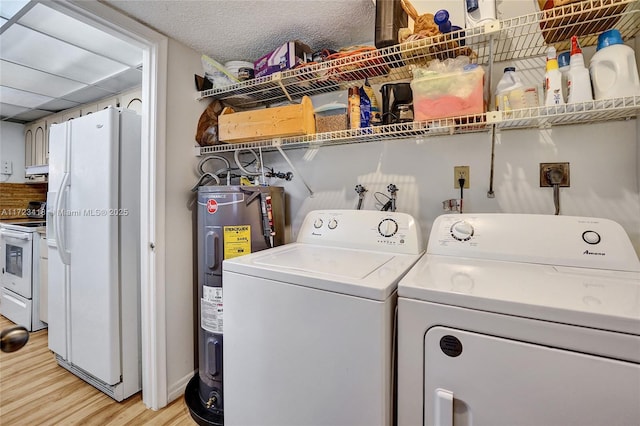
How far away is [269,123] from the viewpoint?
154cm

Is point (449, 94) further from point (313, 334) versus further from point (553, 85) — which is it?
point (313, 334)

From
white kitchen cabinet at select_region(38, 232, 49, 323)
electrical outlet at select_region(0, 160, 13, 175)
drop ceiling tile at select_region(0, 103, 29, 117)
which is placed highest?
drop ceiling tile at select_region(0, 103, 29, 117)

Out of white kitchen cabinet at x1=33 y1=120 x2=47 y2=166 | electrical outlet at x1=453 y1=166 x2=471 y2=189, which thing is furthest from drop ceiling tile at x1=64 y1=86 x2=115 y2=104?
electrical outlet at x1=453 y1=166 x2=471 y2=189

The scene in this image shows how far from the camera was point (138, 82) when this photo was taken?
8.70ft

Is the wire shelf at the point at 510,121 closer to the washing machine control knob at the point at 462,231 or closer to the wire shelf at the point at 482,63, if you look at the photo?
the wire shelf at the point at 482,63

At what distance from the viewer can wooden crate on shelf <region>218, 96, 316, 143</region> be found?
1.47 metres

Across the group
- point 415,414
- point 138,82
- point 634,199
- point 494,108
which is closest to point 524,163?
point 494,108

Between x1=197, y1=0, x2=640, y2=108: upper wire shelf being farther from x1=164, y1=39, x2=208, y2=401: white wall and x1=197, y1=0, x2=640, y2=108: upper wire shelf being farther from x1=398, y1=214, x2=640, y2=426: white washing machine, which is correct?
x1=398, y1=214, x2=640, y2=426: white washing machine

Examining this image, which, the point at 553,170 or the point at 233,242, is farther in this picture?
the point at 233,242

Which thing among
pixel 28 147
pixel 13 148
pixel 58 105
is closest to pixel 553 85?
pixel 58 105

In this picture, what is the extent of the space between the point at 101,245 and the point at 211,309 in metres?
0.80

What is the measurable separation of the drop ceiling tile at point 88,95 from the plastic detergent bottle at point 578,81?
3.63 m

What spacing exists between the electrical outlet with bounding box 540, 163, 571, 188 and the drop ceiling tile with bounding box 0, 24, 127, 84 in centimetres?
300

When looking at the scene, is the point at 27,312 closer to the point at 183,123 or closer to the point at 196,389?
the point at 196,389
